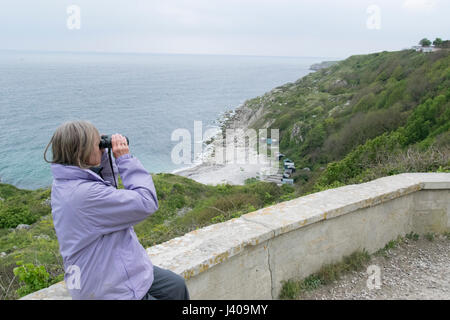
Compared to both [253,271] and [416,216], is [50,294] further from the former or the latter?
[416,216]

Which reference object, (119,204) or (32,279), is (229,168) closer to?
(32,279)

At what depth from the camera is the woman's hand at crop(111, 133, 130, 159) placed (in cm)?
220

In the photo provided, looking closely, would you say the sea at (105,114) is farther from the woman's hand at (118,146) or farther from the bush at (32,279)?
the woman's hand at (118,146)

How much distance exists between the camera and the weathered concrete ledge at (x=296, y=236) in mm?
2846

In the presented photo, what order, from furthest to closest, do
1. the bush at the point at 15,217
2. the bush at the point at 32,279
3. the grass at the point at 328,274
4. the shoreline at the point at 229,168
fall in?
the shoreline at the point at 229,168 → the bush at the point at 15,217 → the grass at the point at 328,274 → the bush at the point at 32,279

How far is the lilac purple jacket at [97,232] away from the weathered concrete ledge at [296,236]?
1.98 ft

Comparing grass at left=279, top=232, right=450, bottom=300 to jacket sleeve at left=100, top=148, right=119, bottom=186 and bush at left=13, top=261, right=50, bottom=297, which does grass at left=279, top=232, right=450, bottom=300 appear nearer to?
jacket sleeve at left=100, top=148, right=119, bottom=186

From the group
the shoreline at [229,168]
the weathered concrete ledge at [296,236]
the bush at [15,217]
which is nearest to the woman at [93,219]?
the weathered concrete ledge at [296,236]

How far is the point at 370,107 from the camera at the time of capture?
3678 cm

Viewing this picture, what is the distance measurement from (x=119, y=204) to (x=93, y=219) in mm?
148

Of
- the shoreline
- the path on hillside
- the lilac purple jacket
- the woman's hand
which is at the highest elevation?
the woman's hand

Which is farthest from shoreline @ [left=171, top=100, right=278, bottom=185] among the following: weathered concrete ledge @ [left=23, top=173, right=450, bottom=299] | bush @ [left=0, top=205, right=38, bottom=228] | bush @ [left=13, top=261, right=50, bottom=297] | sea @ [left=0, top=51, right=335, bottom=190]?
bush @ [left=13, top=261, right=50, bottom=297]

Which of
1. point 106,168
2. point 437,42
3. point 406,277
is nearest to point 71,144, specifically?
point 106,168

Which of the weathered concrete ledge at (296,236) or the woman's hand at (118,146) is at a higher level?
the woman's hand at (118,146)
